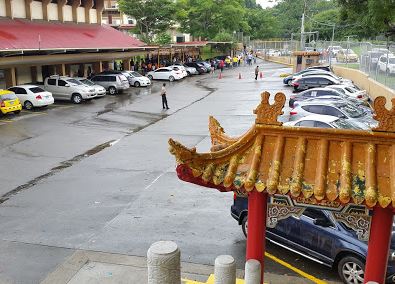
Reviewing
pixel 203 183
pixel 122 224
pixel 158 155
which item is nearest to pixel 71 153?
pixel 158 155

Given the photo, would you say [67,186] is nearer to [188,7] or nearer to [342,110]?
[342,110]

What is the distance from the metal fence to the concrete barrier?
27 centimetres

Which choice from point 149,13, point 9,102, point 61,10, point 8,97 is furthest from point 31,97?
point 149,13

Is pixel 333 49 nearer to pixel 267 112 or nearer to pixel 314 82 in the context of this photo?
pixel 314 82

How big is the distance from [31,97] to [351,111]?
1811 centimetres

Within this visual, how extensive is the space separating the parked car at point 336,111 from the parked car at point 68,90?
15.7 m

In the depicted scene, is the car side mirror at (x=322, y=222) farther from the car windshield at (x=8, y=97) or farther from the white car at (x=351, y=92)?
the car windshield at (x=8, y=97)

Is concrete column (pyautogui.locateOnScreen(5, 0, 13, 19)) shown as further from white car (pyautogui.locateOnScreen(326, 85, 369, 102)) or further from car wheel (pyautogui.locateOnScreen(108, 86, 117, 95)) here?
white car (pyautogui.locateOnScreen(326, 85, 369, 102))

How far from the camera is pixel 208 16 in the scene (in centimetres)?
5988

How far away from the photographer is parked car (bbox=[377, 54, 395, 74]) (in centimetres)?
2172

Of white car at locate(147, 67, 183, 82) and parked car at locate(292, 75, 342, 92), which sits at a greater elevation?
parked car at locate(292, 75, 342, 92)

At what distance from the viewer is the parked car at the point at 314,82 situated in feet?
96.8

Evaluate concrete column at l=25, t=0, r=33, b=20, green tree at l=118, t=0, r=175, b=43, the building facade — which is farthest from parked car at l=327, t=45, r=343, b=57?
concrete column at l=25, t=0, r=33, b=20

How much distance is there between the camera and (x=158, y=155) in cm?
1734
